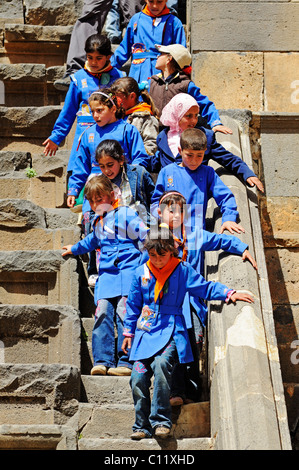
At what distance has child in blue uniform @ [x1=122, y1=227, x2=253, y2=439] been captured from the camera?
6.08m

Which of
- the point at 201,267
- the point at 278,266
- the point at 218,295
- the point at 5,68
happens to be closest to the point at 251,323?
the point at 218,295

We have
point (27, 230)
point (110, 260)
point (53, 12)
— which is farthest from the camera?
point (53, 12)

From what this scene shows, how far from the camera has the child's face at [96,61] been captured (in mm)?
8836

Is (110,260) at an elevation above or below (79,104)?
below

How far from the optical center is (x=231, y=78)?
9.44m

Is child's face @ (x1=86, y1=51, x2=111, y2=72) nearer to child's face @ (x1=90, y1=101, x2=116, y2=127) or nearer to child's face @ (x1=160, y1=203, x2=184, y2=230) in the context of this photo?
child's face @ (x1=90, y1=101, x2=116, y2=127)

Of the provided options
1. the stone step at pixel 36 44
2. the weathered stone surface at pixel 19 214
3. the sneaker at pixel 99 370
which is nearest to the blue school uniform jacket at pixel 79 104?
the weathered stone surface at pixel 19 214

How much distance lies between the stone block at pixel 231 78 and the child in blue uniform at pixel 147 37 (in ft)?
0.99

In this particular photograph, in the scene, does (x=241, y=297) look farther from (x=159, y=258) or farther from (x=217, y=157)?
(x=217, y=157)

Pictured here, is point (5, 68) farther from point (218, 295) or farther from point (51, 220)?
point (218, 295)

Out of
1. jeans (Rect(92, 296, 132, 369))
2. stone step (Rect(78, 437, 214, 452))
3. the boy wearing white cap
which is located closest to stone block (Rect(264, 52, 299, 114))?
the boy wearing white cap

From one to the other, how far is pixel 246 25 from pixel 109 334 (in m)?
4.03

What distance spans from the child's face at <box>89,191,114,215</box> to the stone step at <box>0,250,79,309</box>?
0.45 m

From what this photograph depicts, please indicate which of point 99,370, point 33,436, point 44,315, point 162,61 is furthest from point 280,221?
point 33,436
